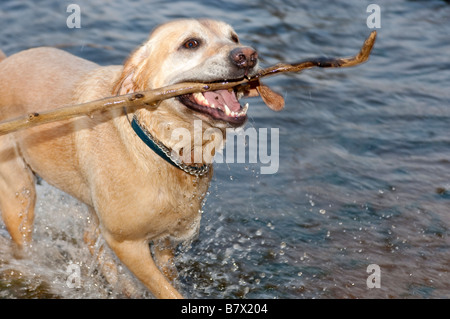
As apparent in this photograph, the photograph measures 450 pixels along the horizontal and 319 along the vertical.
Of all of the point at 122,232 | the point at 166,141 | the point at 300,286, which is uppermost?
the point at 166,141

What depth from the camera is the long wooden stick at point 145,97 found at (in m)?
3.52

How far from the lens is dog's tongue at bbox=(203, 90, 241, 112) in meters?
3.79

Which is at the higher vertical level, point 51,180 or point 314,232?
point 51,180

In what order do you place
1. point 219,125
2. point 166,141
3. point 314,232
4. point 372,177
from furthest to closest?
point 372,177, point 314,232, point 166,141, point 219,125

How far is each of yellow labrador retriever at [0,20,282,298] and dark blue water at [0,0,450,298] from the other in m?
0.83

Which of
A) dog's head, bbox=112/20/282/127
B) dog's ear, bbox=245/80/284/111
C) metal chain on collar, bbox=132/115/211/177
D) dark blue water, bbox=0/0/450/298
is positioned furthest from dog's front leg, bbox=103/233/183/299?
dog's ear, bbox=245/80/284/111

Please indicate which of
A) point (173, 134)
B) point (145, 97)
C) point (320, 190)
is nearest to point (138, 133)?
point (173, 134)

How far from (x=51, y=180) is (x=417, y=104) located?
4.32 m

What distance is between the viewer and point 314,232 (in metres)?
5.36

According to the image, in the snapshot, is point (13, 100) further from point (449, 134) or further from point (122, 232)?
point (449, 134)

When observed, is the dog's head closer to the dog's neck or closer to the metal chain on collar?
the dog's neck

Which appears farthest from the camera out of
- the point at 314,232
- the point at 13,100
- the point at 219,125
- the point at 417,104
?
the point at 417,104

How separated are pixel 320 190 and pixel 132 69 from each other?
8.24ft
